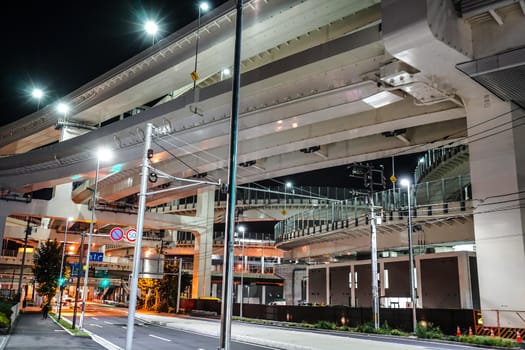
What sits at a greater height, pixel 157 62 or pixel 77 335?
pixel 157 62

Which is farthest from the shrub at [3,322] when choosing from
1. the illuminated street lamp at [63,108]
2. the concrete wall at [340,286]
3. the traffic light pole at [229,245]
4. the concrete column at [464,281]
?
the concrete wall at [340,286]

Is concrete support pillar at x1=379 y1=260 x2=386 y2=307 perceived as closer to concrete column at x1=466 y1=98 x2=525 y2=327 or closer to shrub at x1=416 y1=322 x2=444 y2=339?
shrub at x1=416 y1=322 x2=444 y2=339

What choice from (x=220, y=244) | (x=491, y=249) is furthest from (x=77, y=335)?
(x=220, y=244)

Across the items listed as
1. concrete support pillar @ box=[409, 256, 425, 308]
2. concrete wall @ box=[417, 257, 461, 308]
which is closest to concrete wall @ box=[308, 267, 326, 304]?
concrete support pillar @ box=[409, 256, 425, 308]

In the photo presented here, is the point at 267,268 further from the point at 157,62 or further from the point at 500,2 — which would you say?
the point at 500,2

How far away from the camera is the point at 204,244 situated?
5328 centimetres

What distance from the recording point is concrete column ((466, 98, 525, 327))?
19281 millimetres

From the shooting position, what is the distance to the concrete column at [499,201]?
1928 cm

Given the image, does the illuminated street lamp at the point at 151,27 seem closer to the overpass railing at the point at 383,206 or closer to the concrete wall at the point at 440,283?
the overpass railing at the point at 383,206

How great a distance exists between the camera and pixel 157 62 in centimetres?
2970

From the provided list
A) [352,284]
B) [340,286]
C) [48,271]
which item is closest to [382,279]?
[352,284]

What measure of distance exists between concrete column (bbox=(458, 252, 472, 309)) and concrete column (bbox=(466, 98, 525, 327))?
14.9 m

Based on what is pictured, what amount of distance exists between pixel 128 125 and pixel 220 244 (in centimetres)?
5430

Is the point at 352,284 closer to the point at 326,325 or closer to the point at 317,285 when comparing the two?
the point at 317,285
